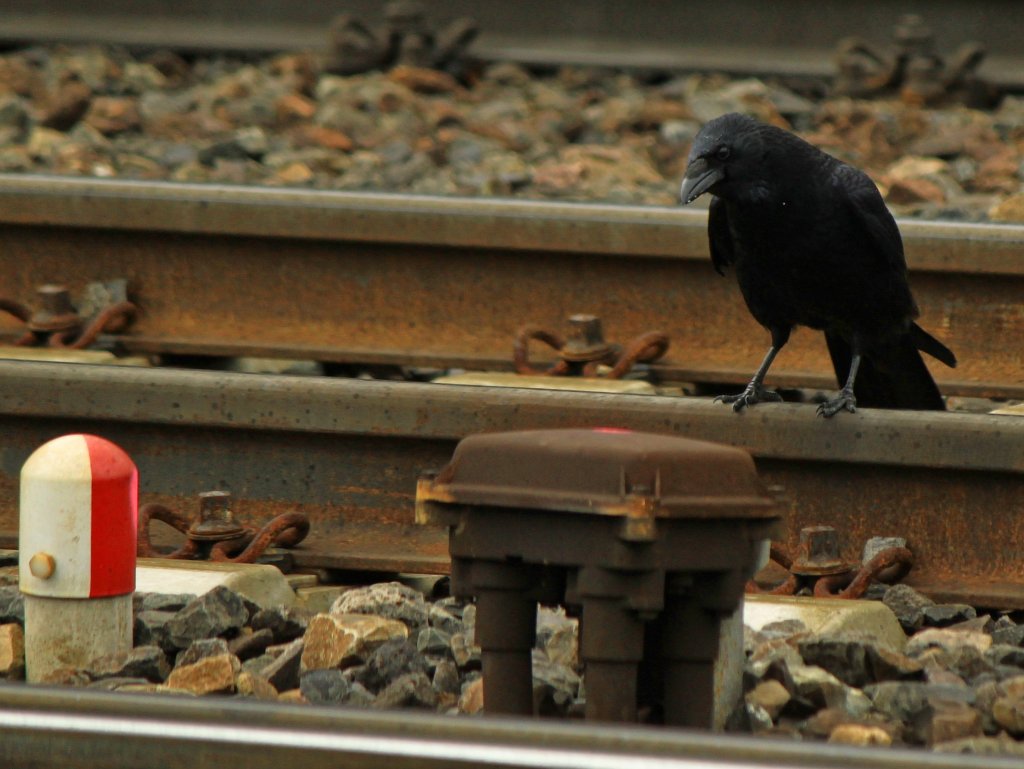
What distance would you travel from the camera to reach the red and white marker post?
3.25 meters

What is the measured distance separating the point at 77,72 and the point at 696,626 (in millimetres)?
7100

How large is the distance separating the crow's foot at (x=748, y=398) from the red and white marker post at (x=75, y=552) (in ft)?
4.53

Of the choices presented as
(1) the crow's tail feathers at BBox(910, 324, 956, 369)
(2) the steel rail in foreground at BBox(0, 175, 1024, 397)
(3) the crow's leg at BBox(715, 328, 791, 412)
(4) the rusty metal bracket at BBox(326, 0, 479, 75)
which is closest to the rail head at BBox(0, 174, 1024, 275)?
(2) the steel rail in foreground at BBox(0, 175, 1024, 397)

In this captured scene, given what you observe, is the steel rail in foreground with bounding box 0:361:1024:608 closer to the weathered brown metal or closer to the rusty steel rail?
the weathered brown metal

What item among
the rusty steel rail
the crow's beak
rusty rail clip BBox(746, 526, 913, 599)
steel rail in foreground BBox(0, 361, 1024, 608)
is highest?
the rusty steel rail

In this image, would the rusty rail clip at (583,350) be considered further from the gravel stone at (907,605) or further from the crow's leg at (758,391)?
the gravel stone at (907,605)

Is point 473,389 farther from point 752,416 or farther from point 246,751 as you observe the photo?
point 246,751

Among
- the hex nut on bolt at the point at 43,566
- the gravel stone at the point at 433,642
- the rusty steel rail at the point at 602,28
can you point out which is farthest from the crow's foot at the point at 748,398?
the rusty steel rail at the point at 602,28

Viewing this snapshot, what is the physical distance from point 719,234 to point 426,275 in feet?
3.64

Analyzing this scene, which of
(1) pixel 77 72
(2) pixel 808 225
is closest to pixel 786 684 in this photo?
(2) pixel 808 225

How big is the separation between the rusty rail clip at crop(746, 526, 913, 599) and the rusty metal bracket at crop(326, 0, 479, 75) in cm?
607

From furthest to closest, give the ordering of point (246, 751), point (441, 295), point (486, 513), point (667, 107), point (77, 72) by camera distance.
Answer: point (77, 72) < point (667, 107) < point (441, 295) < point (486, 513) < point (246, 751)

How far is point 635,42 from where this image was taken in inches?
382

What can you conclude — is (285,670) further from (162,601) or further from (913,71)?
Result: (913,71)
